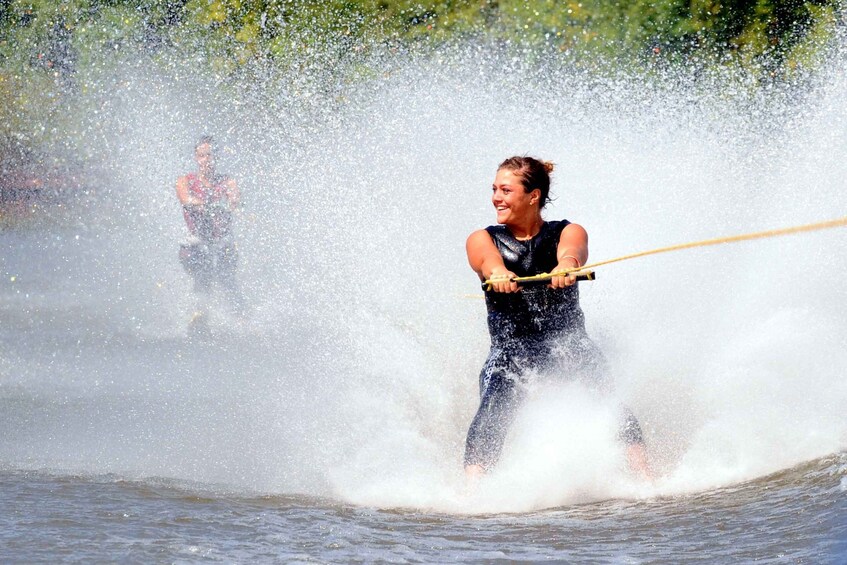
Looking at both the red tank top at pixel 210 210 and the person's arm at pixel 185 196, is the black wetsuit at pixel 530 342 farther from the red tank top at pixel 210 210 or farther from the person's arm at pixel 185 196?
the person's arm at pixel 185 196

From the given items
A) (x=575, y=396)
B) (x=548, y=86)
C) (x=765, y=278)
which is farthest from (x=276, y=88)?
(x=575, y=396)

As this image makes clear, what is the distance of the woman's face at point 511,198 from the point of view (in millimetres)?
5590

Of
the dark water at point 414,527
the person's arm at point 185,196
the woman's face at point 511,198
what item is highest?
the person's arm at point 185,196

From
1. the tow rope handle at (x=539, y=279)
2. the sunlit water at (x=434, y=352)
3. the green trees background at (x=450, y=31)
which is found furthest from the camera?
the green trees background at (x=450, y=31)

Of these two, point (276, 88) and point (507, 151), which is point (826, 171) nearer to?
point (507, 151)

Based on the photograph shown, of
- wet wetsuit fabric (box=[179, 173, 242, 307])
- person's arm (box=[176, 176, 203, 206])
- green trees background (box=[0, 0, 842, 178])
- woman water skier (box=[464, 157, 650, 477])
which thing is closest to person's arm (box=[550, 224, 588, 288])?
woman water skier (box=[464, 157, 650, 477])

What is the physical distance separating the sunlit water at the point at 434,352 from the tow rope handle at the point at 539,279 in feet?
1.62

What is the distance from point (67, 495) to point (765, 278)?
4.34 metres

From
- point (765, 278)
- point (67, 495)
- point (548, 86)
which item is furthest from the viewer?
point (548, 86)

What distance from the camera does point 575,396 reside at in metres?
5.52

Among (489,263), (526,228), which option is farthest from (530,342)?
(526,228)

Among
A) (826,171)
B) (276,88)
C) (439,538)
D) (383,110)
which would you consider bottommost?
(439,538)

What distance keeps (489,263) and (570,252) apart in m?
0.36

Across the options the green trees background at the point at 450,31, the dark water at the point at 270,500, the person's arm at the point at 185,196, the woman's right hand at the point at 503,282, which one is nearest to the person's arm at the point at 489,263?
the woman's right hand at the point at 503,282
